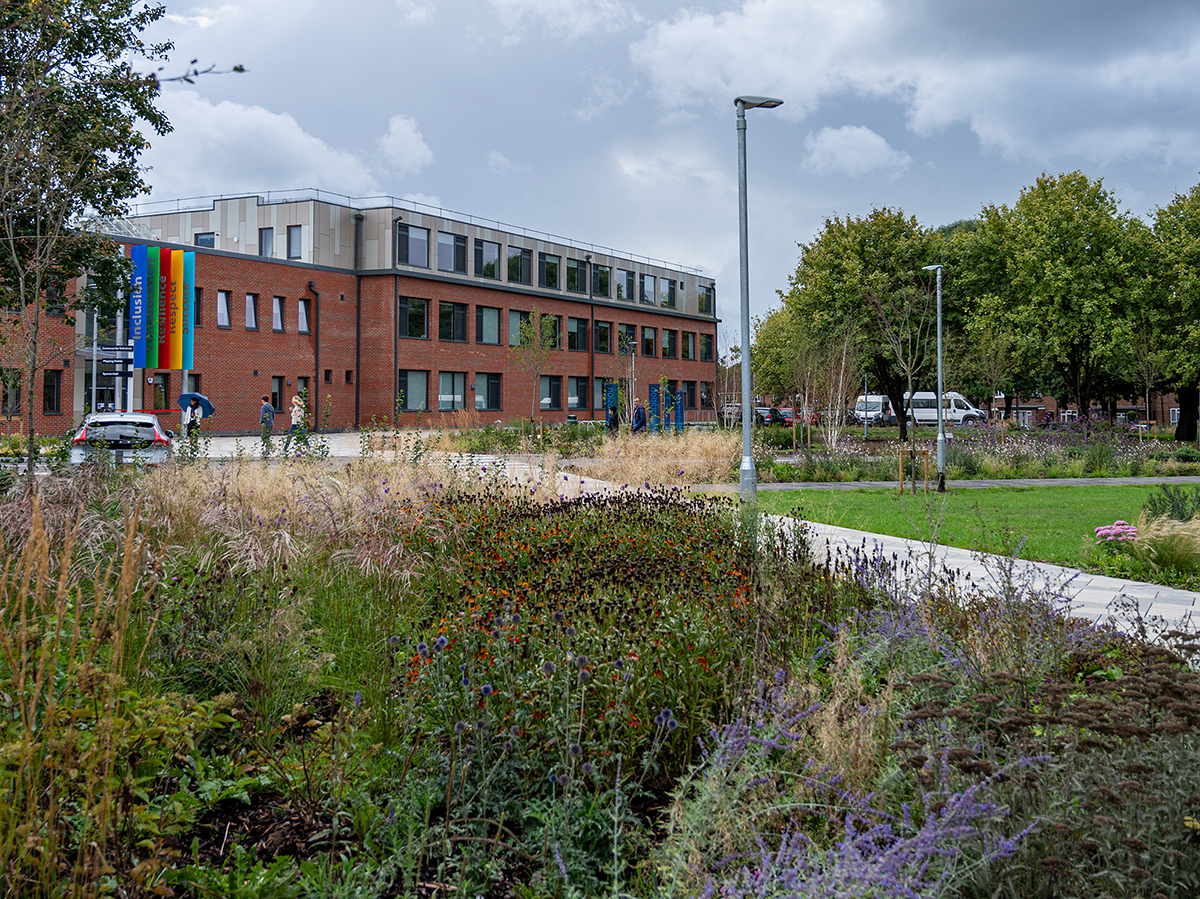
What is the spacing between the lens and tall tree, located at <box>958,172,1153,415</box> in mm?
33781

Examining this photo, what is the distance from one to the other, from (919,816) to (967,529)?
9.36 m

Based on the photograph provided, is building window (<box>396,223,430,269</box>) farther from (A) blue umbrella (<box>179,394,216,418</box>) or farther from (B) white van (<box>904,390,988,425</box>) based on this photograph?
(B) white van (<box>904,390,988,425</box>)

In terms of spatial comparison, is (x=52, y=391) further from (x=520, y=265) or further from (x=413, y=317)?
(x=520, y=265)

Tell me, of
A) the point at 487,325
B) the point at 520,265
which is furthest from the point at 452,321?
the point at 520,265

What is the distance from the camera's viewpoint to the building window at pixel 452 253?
4597cm

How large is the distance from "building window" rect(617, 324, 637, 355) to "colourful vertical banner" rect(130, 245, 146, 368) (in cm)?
2769

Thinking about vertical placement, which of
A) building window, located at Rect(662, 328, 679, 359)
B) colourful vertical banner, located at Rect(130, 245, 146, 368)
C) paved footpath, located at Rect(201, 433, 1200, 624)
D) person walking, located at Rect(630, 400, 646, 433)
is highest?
building window, located at Rect(662, 328, 679, 359)

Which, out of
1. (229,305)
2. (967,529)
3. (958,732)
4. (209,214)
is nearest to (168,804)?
(958,732)

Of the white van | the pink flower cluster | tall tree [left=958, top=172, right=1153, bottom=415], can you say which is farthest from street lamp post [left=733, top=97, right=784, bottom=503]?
the white van

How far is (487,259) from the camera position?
49.1 m

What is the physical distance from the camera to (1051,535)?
428 inches

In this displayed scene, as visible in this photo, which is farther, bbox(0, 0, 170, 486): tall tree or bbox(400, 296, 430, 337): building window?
bbox(400, 296, 430, 337): building window

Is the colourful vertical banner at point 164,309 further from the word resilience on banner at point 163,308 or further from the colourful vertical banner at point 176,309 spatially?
the colourful vertical banner at point 176,309

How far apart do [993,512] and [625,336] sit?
43.7 metres
